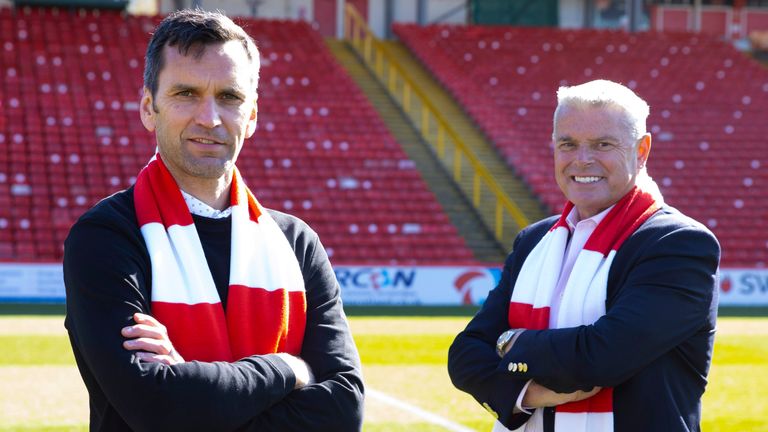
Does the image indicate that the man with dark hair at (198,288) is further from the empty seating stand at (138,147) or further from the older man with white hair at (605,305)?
the empty seating stand at (138,147)

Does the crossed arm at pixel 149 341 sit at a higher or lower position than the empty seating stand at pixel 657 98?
higher

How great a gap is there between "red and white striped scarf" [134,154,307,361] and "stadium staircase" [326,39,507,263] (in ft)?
57.6

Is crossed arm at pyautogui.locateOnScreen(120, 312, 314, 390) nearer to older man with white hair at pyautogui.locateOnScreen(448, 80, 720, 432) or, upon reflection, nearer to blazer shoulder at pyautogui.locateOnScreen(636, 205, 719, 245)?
older man with white hair at pyautogui.locateOnScreen(448, 80, 720, 432)

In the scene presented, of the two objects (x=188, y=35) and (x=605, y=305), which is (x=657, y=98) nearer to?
(x=605, y=305)

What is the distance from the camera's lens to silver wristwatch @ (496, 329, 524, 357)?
3.49m

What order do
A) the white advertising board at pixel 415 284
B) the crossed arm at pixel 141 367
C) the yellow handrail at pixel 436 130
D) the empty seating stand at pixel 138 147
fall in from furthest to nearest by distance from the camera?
the yellow handrail at pixel 436 130 → the empty seating stand at pixel 138 147 → the white advertising board at pixel 415 284 → the crossed arm at pixel 141 367

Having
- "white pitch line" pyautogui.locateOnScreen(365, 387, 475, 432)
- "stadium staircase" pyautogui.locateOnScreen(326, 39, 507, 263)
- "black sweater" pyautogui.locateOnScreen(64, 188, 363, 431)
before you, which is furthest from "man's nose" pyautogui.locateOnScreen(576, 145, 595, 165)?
"stadium staircase" pyautogui.locateOnScreen(326, 39, 507, 263)

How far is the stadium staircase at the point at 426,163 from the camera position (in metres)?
21.2

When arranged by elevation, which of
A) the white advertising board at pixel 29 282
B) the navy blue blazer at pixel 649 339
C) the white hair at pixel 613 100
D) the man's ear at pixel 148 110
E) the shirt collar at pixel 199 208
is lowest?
the white advertising board at pixel 29 282

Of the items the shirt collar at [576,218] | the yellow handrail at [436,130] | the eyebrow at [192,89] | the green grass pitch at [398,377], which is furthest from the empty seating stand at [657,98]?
the eyebrow at [192,89]

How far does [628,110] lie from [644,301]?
603 mm

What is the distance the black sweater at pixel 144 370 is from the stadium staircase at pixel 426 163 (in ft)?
57.8

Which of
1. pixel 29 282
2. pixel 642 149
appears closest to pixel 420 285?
pixel 29 282

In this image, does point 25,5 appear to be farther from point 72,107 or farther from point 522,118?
point 522,118
